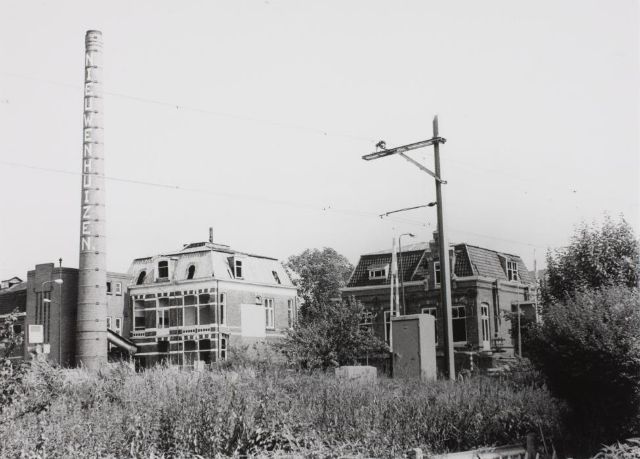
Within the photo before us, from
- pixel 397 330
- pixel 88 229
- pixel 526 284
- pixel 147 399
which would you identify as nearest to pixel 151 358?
pixel 88 229

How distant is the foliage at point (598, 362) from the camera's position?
1134cm

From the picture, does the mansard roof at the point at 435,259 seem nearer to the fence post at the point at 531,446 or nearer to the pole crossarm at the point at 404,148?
the pole crossarm at the point at 404,148

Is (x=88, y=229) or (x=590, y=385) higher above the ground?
(x=88, y=229)

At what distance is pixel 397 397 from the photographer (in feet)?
37.0

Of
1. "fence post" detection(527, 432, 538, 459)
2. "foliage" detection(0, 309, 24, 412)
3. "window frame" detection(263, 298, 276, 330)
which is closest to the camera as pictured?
"foliage" detection(0, 309, 24, 412)

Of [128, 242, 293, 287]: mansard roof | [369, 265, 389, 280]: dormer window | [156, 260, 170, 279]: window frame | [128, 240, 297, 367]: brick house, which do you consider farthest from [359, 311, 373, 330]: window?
[156, 260, 170, 279]: window frame

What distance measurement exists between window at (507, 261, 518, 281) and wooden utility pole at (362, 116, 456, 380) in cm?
3035

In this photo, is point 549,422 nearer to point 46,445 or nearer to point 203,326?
point 46,445

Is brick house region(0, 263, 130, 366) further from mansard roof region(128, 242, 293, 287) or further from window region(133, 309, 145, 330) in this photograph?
mansard roof region(128, 242, 293, 287)

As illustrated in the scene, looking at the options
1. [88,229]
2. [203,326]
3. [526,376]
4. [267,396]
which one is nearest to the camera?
[267,396]

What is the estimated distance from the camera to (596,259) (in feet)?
104

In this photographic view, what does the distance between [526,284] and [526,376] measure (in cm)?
3418

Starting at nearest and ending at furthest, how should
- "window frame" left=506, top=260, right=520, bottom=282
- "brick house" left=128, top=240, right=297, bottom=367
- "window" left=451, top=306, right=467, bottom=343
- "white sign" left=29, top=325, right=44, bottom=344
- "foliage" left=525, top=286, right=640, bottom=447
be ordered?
"foliage" left=525, top=286, right=640, bottom=447 < "white sign" left=29, top=325, right=44, bottom=344 < "window" left=451, top=306, right=467, bottom=343 < "window frame" left=506, top=260, right=520, bottom=282 < "brick house" left=128, top=240, right=297, bottom=367

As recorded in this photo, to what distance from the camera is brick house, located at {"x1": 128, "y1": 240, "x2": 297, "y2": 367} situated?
158ft
